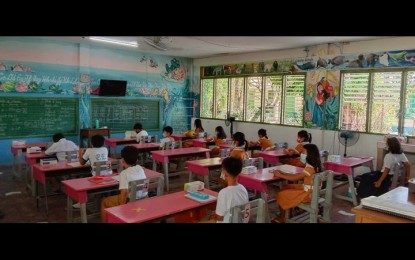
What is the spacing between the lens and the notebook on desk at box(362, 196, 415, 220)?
1943mm

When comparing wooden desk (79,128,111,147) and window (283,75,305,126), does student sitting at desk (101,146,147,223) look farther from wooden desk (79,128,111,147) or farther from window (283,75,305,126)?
window (283,75,305,126)

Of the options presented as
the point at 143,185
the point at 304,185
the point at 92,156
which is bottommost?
the point at 304,185

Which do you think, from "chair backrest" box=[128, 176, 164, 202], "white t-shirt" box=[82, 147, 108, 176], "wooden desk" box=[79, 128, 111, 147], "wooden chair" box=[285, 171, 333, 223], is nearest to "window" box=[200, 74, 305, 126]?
"wooden desk" box=[79, 128, 111, 147]

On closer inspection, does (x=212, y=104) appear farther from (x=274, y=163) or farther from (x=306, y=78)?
(x=274, y=163)

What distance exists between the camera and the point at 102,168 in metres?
4.29

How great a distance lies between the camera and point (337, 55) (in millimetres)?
7723

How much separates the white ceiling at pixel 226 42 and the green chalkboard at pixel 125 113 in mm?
1601

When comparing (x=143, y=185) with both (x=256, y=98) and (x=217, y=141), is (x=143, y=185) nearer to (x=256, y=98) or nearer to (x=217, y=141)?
(x=217, y=141)

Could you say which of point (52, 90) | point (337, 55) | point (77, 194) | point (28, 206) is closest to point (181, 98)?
point (52, 90)

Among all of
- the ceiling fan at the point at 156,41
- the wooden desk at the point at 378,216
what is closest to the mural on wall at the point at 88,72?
the ceiling fan at the point at 156,41

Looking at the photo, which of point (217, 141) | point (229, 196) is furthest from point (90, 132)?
point (229, 196)

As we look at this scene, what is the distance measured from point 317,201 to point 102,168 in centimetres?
274

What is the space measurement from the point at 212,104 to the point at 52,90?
16.4 ft

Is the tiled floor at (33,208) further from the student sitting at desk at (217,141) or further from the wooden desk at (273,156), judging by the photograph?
the student sitting at desk at (217,141)
